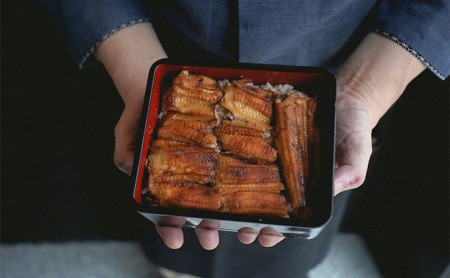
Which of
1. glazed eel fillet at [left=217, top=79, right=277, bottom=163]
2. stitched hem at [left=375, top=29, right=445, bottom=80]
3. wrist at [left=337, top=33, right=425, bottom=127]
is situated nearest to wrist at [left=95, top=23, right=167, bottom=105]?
glazed eel fillet at [left=217, top=79, right=277, bottom=163]

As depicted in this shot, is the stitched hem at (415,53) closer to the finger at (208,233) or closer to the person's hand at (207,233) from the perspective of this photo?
the person's hand at (207,233)

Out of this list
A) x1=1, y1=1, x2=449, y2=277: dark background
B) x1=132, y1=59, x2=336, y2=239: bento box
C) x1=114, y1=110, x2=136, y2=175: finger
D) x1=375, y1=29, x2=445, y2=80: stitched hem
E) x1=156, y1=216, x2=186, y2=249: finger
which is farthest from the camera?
x1=1, y1=1, x2=449, y2=277: dark background

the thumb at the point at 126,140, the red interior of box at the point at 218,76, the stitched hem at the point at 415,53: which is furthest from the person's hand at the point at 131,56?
the stitched hem at the point at 415,53

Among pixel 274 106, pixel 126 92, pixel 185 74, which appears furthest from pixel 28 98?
pixel 274 106

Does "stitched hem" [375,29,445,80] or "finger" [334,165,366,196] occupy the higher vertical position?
"stitched hem" [375,29,445,80]

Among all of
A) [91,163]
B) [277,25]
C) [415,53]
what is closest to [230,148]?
[277,25]

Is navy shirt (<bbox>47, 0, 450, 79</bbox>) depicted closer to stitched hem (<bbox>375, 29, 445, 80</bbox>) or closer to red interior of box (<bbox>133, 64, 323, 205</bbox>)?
stitched hem (<bbox>375, 29, 445, 80</bbox>)

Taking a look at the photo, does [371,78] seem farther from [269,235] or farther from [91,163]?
[91,163]

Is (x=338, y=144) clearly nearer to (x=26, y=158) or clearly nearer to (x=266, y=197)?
(x=266, y=197)
